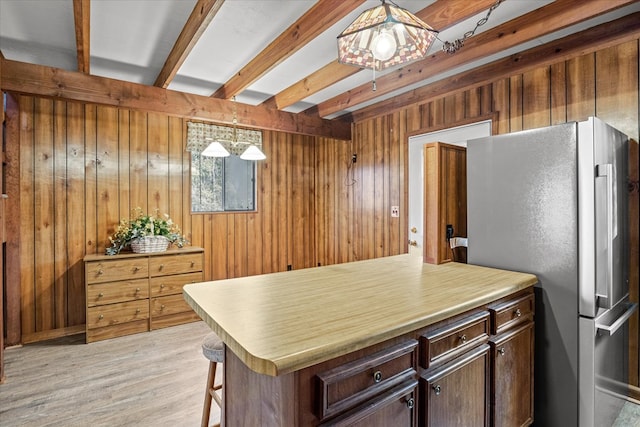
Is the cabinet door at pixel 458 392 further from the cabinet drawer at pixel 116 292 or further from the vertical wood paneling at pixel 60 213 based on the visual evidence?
the vertical wood paneling at pixel 60 213

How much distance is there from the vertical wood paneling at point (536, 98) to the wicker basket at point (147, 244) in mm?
3743

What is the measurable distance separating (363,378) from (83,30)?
266 cm

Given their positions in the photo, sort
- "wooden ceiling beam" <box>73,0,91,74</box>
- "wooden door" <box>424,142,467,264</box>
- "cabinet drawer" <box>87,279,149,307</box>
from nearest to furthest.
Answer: "wooden ceiling beam" <box>73,0,91,74</box>, "wooden door" <box>424,142,467,264</box>, "cabinet drawer" <box>87,279,149,307</box>

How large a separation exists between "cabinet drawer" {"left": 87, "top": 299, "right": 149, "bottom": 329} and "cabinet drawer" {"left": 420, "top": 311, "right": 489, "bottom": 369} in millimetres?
3202

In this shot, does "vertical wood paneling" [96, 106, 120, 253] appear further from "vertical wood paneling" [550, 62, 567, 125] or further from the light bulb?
"vertical wood paneling" [550, 62, 567, 125]

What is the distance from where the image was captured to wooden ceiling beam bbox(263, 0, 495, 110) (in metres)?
1.92

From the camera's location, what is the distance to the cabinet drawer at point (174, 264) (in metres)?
3.49

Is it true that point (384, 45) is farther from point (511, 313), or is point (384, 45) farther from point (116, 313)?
point (116, 313)

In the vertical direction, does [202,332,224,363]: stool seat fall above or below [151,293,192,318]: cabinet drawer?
above

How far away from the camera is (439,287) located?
60.3 inches

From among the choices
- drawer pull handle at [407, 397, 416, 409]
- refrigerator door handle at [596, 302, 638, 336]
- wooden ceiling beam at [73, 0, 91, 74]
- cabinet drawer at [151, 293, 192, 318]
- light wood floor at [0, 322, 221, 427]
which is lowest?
light wood floor at [0, 322, 221, 427]

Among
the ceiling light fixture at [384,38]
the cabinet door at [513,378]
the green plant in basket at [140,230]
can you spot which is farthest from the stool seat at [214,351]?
the green plant in basket at [140,230]

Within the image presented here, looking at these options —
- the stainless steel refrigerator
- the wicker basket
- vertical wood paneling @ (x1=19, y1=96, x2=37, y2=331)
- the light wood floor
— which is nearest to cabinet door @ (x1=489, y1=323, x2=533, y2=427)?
the stainless steel refrigerator

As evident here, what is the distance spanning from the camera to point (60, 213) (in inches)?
133
